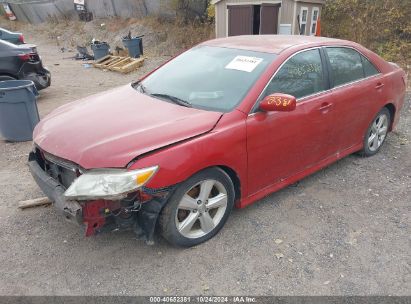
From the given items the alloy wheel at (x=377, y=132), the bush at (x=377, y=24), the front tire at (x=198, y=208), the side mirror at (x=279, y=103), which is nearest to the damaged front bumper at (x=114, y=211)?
the front tire at (x=198, y=208)

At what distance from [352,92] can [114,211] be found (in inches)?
113

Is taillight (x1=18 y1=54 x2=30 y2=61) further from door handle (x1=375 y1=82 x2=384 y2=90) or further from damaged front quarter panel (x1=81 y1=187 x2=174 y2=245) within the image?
door handle (x1=375 y1=82 x2=384 y2=90)

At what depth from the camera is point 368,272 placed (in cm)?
274

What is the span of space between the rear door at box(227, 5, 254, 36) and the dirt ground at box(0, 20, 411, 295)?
32.1 feet

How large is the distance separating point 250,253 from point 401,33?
11.5 meters

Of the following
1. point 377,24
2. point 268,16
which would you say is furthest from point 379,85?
point 377,24

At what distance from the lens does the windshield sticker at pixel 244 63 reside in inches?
128

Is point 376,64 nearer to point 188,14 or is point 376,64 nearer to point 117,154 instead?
point 117,154

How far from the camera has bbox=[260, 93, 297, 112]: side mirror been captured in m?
2.92

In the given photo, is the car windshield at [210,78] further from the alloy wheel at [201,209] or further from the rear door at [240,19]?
the rear door at [240,19]

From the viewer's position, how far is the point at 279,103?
9.59ft

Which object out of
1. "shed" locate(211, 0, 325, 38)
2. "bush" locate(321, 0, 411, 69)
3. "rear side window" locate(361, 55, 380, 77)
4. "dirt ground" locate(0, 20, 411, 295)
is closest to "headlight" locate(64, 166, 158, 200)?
"dirt ground" locate(0, 20, 411, 295)

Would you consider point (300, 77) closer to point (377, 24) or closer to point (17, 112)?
point (17, 112)

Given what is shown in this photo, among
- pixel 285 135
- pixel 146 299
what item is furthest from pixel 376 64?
pixel 146 299
